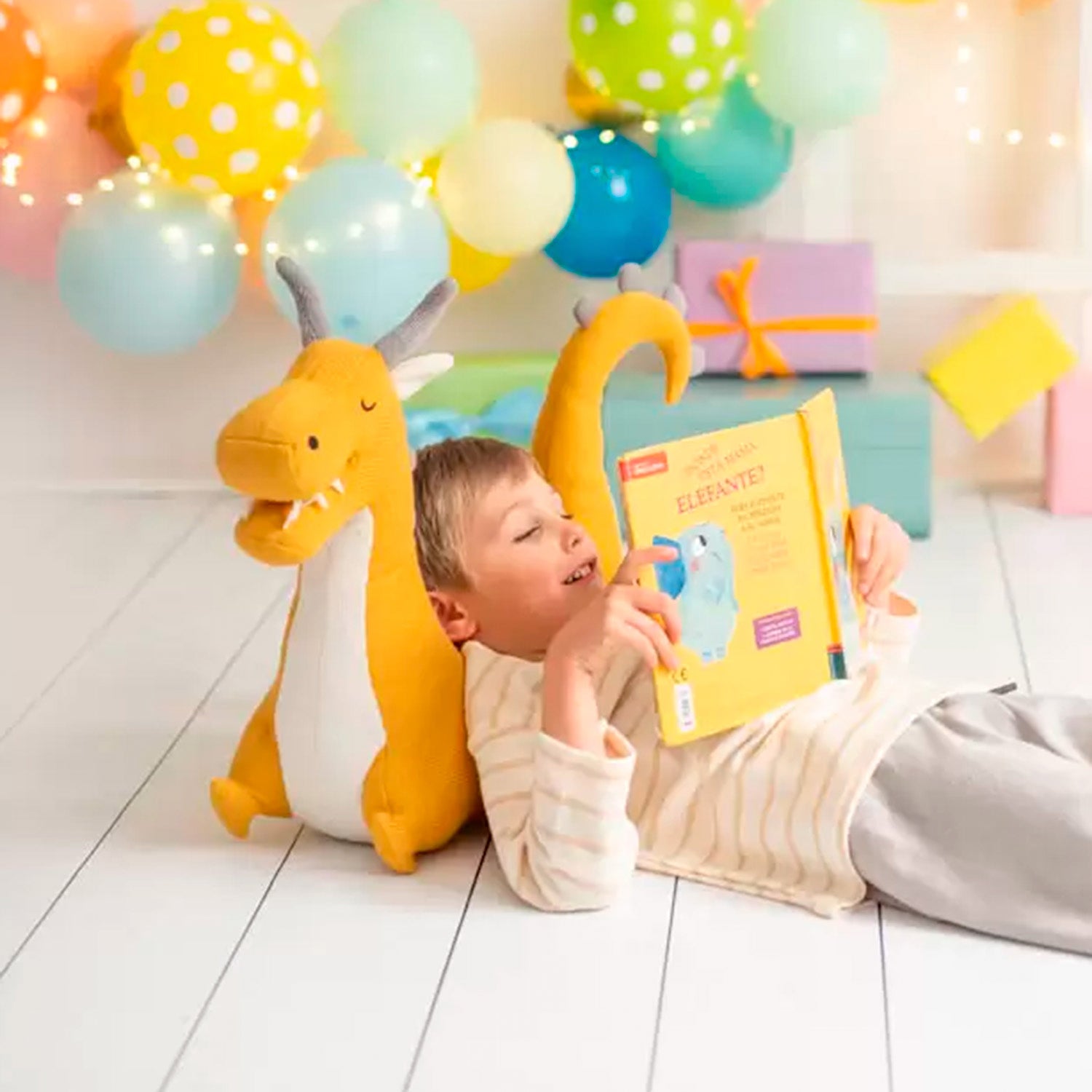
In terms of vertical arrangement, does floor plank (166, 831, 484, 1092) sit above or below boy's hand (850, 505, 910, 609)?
below

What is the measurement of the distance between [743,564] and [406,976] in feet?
1.37

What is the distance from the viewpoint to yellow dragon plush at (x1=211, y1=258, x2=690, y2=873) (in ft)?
4.90

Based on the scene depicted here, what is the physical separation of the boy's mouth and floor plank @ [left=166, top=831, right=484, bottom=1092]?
0.25 meters

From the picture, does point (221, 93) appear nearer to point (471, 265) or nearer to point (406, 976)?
point (471, 265)

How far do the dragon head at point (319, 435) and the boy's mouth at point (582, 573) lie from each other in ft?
0.55

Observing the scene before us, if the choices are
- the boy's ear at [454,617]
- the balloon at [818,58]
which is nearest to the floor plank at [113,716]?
the boy's ear at [454,617]

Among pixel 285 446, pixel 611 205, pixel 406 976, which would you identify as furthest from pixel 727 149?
pixel 406 976

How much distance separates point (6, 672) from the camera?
2.25m

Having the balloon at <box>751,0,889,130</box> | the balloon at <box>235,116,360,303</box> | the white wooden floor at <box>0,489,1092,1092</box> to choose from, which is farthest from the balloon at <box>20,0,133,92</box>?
the white wooden floor at <box>0,489,1092,1092</box>

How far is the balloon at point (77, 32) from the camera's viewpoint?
8.55 feet

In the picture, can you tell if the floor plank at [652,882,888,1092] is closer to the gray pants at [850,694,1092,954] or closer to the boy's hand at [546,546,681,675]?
the gray pants at [850,694,1092,954]

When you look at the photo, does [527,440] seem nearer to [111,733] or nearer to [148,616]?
[148,616]

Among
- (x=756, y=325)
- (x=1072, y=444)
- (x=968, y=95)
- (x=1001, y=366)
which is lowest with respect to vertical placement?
(x=1072, y=444)

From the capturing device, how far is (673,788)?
1.60 metres
